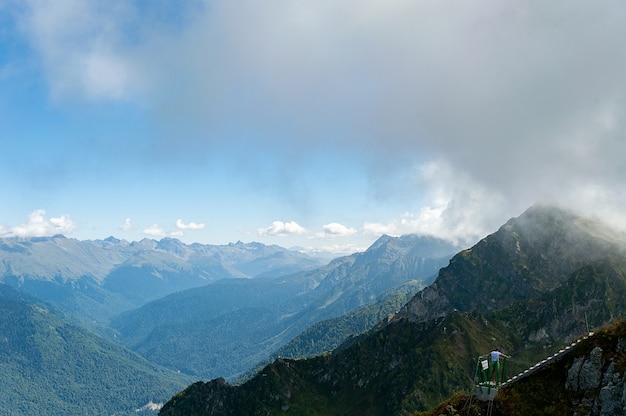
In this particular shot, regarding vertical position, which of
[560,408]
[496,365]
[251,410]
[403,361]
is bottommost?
[251,410]

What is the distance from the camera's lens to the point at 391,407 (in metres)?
175

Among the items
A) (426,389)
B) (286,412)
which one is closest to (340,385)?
(286,412)

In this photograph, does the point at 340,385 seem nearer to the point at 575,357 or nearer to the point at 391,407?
the point at 391,407

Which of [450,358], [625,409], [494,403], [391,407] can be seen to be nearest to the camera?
[625,409]

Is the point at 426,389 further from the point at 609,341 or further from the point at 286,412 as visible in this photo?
the point at 609,341

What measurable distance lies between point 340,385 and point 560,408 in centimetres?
15860

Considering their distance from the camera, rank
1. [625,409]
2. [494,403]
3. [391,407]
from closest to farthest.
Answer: [625,409]
[494,403]
[391,407]

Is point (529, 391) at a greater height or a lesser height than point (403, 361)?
greater

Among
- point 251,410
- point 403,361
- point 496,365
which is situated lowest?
point 251,410

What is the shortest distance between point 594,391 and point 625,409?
3.64 metres

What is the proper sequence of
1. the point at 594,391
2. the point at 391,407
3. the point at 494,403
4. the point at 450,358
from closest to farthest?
1. the point at 594,391
2. the point at 494,403
3. the point at 391,407
4. the point at 450,358

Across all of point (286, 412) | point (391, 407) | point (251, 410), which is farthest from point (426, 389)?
point (251, 410)

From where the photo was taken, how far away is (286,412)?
622ft

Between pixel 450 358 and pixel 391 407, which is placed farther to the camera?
pixel 450 358
